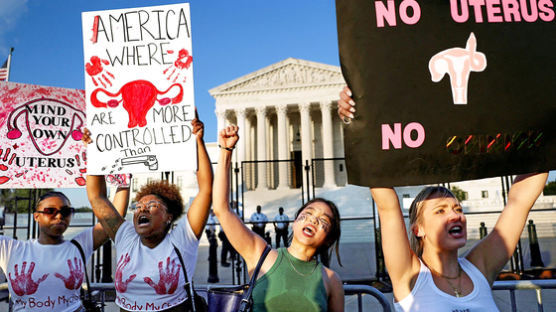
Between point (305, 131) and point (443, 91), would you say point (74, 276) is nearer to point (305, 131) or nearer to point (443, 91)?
point (443, 91)

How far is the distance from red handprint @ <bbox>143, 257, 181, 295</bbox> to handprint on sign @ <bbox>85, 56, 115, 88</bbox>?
1.38 metres

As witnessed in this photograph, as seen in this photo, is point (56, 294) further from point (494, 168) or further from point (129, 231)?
point (494, 168)

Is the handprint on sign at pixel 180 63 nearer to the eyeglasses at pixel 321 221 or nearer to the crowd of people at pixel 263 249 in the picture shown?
the crowd of people at pixel 263 249

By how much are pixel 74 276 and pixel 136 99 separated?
1335mm

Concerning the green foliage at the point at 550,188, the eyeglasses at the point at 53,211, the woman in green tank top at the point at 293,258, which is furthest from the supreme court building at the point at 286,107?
Answer: the woman in green tank top at the point at 293,258

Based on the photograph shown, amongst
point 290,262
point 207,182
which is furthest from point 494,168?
point 207,182

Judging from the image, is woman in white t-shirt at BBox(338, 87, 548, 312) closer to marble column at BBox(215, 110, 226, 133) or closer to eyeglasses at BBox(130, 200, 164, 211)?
eyeglasses at BBox(130, 200, 164, 211)

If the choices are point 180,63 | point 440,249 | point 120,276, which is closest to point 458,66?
point 440,249

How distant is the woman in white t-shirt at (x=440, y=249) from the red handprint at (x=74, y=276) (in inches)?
85.9

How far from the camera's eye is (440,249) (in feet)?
6.16

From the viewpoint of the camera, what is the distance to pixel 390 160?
184 centimetres

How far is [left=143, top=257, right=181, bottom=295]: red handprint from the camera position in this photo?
227cm

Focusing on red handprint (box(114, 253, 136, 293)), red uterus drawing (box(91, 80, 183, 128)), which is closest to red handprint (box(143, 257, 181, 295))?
red handprint (box(114, 253, 136, 293))

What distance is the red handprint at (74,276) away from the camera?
265 cm
